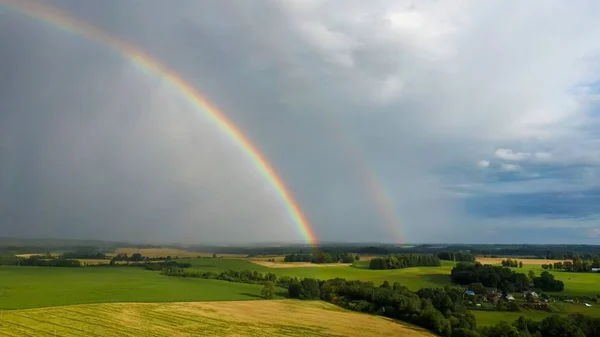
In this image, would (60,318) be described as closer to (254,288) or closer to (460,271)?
(254,288)

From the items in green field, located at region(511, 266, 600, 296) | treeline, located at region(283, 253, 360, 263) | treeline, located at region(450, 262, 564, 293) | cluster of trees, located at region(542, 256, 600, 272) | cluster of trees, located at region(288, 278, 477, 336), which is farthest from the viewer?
A: treeline, located at region(283, 253, 360, 263)

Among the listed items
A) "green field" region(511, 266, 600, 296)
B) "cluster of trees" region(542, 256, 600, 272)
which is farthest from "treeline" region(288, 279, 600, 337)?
"cluster of trees" region(542, 256, 600, 272)

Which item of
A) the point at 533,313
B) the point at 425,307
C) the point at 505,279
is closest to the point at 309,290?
the point at 425,307

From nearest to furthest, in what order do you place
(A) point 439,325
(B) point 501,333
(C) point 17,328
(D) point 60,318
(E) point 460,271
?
(C) point 17,328
(D) point 60,318
(B) point 501,333
(A) point 439,325
(E) point 460,271

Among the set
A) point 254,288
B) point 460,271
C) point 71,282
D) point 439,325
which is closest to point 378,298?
point 439,325

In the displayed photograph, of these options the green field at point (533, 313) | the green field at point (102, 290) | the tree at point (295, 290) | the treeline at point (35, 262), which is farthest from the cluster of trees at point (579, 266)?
the treeline at point (35, 262)

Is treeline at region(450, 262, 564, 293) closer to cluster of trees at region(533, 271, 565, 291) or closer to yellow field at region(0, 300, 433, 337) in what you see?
cluster of trees at region(533, 271, 565, 291)

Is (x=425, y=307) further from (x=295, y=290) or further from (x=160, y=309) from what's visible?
(x=160, y=309)
